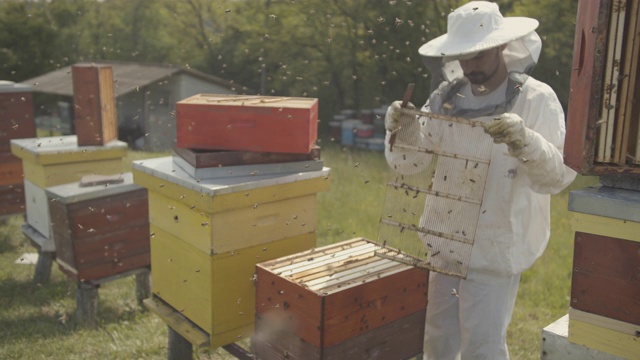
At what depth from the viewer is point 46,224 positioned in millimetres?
4848

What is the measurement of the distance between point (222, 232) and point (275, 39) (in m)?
24.4

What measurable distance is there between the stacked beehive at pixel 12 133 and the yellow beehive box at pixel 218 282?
4.25 meters

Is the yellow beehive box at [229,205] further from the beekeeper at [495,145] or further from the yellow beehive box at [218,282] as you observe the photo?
the beekeeper at [495,145]

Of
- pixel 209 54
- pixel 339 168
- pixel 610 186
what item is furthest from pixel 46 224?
pixel 209 54

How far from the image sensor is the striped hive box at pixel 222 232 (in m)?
2.62

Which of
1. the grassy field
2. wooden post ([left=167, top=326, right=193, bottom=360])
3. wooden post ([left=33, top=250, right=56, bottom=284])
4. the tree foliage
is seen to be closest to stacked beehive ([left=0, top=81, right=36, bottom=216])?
the grassy field

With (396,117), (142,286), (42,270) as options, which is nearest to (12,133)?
(42,270)

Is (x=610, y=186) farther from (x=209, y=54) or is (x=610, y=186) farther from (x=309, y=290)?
(x=209, y=54)

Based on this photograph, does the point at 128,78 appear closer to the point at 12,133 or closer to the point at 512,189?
the point at 12,133

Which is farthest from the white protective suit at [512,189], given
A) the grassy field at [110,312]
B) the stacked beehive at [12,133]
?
the stacked beehive at [12,133]

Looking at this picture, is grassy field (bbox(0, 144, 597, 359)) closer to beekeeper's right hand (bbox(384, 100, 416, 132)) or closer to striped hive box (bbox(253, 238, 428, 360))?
beekeeper's right hand (bbox(384, 100, 416, 132))

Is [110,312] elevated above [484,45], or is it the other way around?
[484,45]

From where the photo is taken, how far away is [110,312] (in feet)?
16.1

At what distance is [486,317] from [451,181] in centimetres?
80
